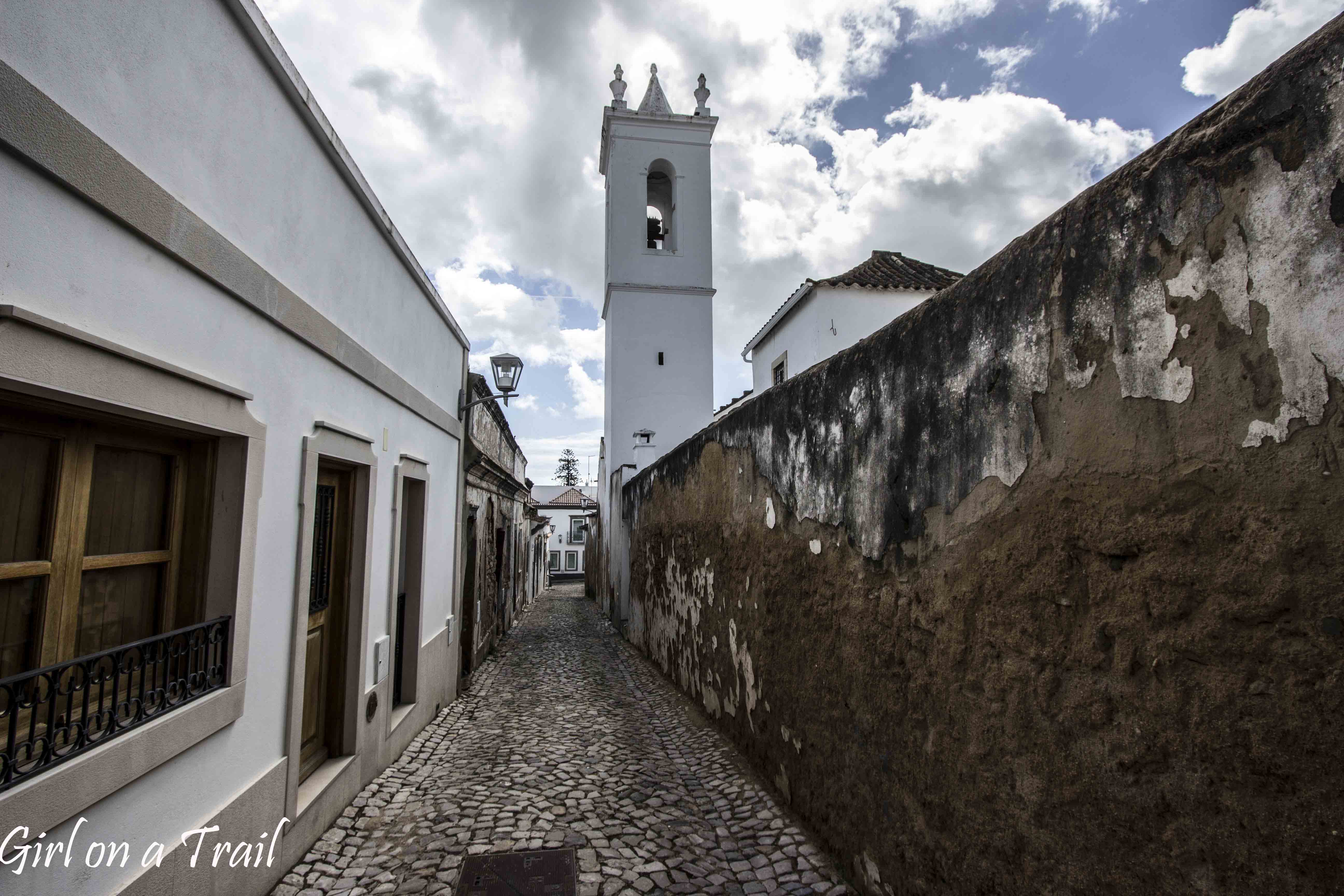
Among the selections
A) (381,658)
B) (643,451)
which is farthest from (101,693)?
(643,451)

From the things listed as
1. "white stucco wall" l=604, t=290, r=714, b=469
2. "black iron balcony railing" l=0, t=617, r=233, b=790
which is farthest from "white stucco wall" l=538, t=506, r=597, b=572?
"black iron balcony railing" l=0, t=617, r=233, b=790

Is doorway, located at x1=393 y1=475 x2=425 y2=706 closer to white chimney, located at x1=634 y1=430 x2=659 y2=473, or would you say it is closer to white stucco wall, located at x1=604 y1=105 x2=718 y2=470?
white chimney, located at x1=634 y1=430 x2=659 y2=473

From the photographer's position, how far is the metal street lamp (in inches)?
270

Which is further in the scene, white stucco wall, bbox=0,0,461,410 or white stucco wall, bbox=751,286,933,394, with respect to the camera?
white stucco wall, bbox=751,286,933,394

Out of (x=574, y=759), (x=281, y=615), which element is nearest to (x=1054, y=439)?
(x=281, y=615)

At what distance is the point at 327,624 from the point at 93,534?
7.10 feet

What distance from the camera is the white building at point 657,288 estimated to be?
1558 cm

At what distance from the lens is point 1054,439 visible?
197cm

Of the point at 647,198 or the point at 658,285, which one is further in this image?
the point at 647,198

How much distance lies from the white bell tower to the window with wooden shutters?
12.5 metres

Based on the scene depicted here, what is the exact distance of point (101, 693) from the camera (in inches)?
80.5

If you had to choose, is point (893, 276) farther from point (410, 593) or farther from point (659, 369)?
point (410, 593)

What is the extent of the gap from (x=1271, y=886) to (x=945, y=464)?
1429 millimetres

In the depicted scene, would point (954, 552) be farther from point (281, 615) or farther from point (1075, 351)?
point (281, 615)
